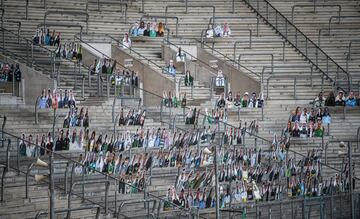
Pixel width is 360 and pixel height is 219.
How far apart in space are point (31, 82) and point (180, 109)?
17.2 ft

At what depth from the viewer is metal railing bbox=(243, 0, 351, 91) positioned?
1437 inches

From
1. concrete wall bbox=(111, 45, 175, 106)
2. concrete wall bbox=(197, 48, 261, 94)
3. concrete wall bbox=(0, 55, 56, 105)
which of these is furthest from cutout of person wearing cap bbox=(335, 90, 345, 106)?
concrete wall bbox=(0, 55, 56, 105)

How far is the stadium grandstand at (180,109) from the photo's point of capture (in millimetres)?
25188

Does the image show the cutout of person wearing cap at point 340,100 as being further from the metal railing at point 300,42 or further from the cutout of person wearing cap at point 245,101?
the cutout of person wearing cap at point 245,101

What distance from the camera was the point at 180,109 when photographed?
103ft

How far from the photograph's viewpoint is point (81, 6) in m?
36.8

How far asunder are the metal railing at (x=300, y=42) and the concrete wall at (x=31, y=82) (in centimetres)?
1224

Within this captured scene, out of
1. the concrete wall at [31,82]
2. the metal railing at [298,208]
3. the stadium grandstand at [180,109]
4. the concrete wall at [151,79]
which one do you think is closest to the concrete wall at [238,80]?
the stadium grandstand at [180,109]

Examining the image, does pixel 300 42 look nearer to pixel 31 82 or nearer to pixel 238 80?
pixel 238 80

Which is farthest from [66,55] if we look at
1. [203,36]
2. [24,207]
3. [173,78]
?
[24,207]

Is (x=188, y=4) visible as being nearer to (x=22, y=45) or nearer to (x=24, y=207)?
(x=22, y=45)

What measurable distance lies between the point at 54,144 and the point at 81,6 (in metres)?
11.3

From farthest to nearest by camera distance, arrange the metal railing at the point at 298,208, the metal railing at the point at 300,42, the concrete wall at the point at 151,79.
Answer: the metal railing at the point at 300,42
the concrete wall at the point at 151,79
the metal railing at the point at 298,208

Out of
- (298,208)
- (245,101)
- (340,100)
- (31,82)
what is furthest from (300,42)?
(31,82)
